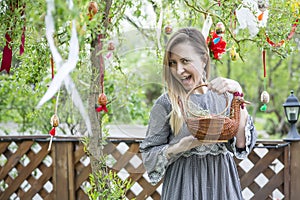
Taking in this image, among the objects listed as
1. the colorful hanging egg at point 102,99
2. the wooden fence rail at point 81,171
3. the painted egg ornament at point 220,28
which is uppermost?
the painted egg ornament at point 220,28

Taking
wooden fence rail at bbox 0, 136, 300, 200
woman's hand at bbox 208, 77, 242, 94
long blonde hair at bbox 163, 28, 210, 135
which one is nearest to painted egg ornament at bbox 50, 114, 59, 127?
long blonde hair at bbox 163, 28, 210, 135

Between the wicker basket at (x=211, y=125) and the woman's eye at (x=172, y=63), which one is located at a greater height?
the woman's eye at (x=172, y=63)

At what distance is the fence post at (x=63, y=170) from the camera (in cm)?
245

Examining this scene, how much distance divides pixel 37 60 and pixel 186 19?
655mm

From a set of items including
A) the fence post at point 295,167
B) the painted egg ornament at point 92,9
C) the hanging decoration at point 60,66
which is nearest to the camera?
the hanging decoration at point 60,66

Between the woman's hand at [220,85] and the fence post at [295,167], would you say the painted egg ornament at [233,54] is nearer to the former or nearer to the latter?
the woman's hand at [220,85]

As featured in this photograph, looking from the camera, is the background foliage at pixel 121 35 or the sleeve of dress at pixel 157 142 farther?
the sleeve of dress at pixel 157 142

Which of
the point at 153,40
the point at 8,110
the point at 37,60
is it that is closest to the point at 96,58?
the point at 37,60

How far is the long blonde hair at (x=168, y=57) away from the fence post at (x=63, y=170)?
115cm

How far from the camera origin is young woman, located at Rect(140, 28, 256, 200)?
54.7 inches

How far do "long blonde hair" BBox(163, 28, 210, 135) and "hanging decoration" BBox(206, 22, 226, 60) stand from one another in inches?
6.0

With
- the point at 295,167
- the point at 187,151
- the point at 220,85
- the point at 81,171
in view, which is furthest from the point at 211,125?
the point at 81,171

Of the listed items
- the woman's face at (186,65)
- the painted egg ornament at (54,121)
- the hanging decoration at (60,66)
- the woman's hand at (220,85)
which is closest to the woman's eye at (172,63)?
A: the woman's face at (186,65)

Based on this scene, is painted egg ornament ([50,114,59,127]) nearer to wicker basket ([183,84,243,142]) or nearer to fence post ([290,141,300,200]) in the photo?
wicker basket ([183,84,243,142])
